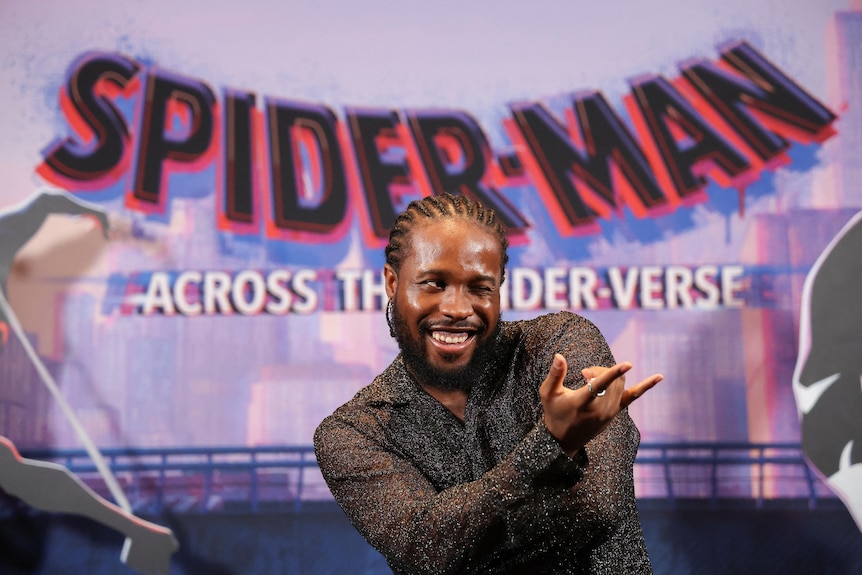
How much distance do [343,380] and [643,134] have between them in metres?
1.69

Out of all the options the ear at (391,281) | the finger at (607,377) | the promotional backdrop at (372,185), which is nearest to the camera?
the finger at (607,377)

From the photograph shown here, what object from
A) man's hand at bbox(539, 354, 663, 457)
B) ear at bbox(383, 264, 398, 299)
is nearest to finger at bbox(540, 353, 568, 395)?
man's hand at bbox(539, 354, 663, 457)

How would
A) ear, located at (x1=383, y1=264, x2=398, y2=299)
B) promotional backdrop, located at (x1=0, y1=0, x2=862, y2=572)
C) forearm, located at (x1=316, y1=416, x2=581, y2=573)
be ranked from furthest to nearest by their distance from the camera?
1. promotional backdrop, located at (x1=0, y1=0, x2=862, y2=572)
2. ear, located at (x1=383, y1=264, x2=398, y2=299)
3. forearm, located at (x1=316, y1=416, x2=581, y2=573)

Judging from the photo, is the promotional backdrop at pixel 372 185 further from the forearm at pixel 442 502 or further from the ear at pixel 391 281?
the forearm at pixel 442 502

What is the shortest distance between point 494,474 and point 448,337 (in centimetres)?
52

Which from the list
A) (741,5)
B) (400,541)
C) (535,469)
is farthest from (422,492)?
(741,5)

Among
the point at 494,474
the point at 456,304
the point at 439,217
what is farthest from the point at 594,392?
the point at 439,217

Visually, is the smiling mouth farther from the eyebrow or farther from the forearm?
the forearm

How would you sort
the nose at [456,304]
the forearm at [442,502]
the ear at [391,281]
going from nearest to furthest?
1. the forearm at [442,502]
2. the nose at [456,304]
3. the ear at [391,281]

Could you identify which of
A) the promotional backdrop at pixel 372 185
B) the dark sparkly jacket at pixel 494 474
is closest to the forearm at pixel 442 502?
the dark sparkly jacket at pixel 494 474

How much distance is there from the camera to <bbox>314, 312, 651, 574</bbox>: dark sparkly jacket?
150cm

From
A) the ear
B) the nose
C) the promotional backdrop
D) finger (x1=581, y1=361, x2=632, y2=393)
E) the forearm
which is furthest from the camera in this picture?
the promotional backdrop

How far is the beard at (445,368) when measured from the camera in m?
2.01

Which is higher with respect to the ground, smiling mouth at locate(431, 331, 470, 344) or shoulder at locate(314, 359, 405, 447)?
smiling mouth at locate(431, 331, 470, 344)
